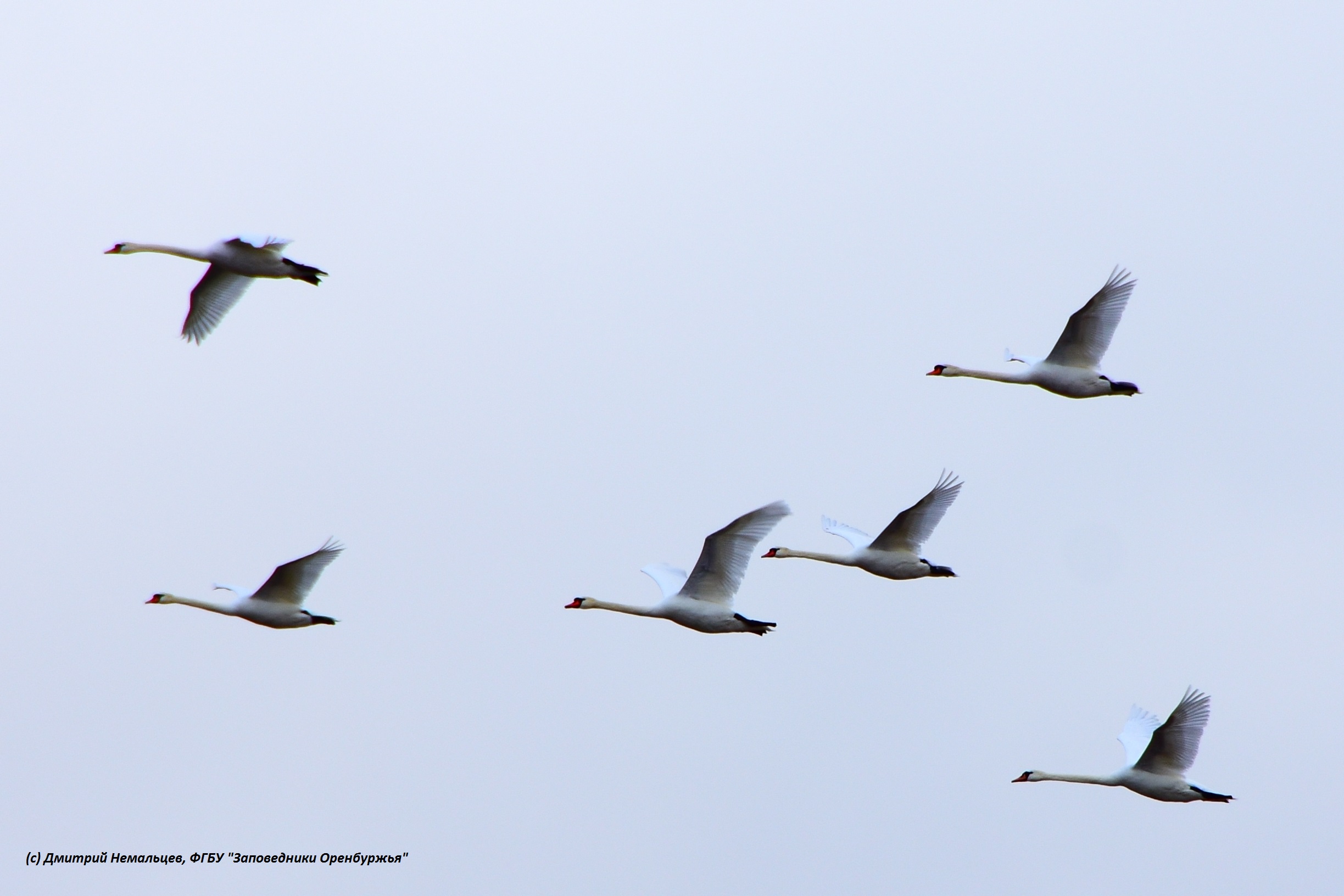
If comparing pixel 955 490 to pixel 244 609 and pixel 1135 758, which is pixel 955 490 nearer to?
pixel 1135 758

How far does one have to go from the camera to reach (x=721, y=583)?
2914 centimetres

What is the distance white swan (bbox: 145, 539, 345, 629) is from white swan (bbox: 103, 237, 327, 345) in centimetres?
456

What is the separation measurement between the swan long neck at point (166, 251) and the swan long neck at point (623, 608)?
28.5ft

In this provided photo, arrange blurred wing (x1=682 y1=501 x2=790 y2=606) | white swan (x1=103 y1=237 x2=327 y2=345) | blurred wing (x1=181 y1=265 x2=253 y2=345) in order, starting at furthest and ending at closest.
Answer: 1. blurred wing (x1=181 y1=265 x2=253 y2=345)
2. white swan (x1=103 y1=237 x2=327 y2=345)
3. blurred wing (x1=682 y1=501 x2=790 y2=606)

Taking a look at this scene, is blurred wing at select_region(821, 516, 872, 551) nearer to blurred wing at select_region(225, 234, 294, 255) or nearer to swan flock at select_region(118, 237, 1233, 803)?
swan flock at select_region(118, 237, 1233, 803)

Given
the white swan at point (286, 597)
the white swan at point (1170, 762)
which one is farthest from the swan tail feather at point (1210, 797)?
the white swan at point (286, 597)

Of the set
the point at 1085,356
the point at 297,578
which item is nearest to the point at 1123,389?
the point at 1085,356

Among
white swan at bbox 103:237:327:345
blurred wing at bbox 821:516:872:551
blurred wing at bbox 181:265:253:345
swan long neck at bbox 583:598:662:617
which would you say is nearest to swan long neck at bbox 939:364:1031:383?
blurred wing at bbox 821:516:872:551

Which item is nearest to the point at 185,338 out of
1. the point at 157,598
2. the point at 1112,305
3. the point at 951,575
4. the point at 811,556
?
the point at 157,598

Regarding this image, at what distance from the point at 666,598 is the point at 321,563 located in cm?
557

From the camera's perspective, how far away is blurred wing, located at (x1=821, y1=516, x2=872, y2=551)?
31812 millimetres

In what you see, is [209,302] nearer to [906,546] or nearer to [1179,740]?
[906,546]

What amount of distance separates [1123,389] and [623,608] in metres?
9.34

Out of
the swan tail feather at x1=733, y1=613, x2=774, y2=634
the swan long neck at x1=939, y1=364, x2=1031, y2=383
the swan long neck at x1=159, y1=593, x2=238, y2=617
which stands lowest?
the swan long neck at x1=159, y1=593, x2=238, y2=617
